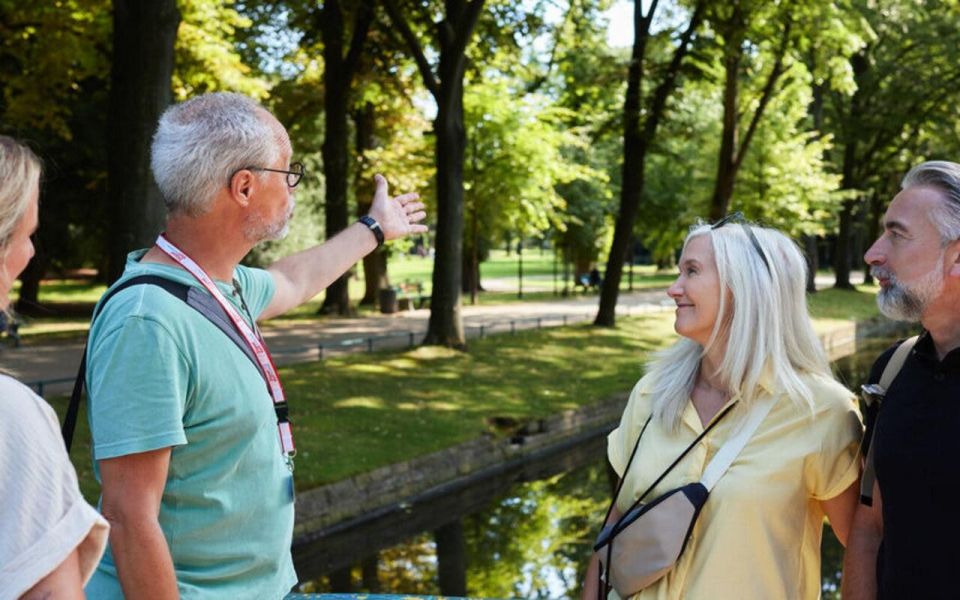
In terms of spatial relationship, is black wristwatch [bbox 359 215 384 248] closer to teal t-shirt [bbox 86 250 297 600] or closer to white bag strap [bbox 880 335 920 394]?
teal t-shirt [bbox 86 250 297 600]

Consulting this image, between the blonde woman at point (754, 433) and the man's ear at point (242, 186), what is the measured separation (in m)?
1.39

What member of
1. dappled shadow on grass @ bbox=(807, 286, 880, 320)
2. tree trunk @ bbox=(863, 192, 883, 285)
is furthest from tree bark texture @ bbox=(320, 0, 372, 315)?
tree trunk @ bbox=(863, 192, 883, 285)

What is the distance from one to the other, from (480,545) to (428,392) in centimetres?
583

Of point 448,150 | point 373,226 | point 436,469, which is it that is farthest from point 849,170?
point 373,226

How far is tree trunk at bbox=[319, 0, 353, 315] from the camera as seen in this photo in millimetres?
24703

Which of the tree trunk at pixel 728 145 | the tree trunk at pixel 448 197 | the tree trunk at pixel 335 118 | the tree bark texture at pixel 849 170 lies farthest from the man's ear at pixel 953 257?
the tree bark texture at pixel 849 170

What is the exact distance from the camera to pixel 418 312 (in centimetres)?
3372

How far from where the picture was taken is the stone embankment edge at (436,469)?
1122cm

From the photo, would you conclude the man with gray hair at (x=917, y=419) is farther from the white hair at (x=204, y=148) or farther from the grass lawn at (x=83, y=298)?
the grass lawn at (x=83, y=298)

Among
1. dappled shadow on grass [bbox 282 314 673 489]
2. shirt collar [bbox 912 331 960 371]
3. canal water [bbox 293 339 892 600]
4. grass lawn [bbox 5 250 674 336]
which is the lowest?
canal water [bbox 293 339 892 600]

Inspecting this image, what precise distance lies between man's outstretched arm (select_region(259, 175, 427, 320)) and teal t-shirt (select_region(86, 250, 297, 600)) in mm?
869

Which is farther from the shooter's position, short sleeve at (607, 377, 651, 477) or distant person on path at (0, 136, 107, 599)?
short sleeve at (607, 377, 651, 477)

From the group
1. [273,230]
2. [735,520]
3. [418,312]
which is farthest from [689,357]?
[418,312]

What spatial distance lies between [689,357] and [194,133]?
68.3 inches
